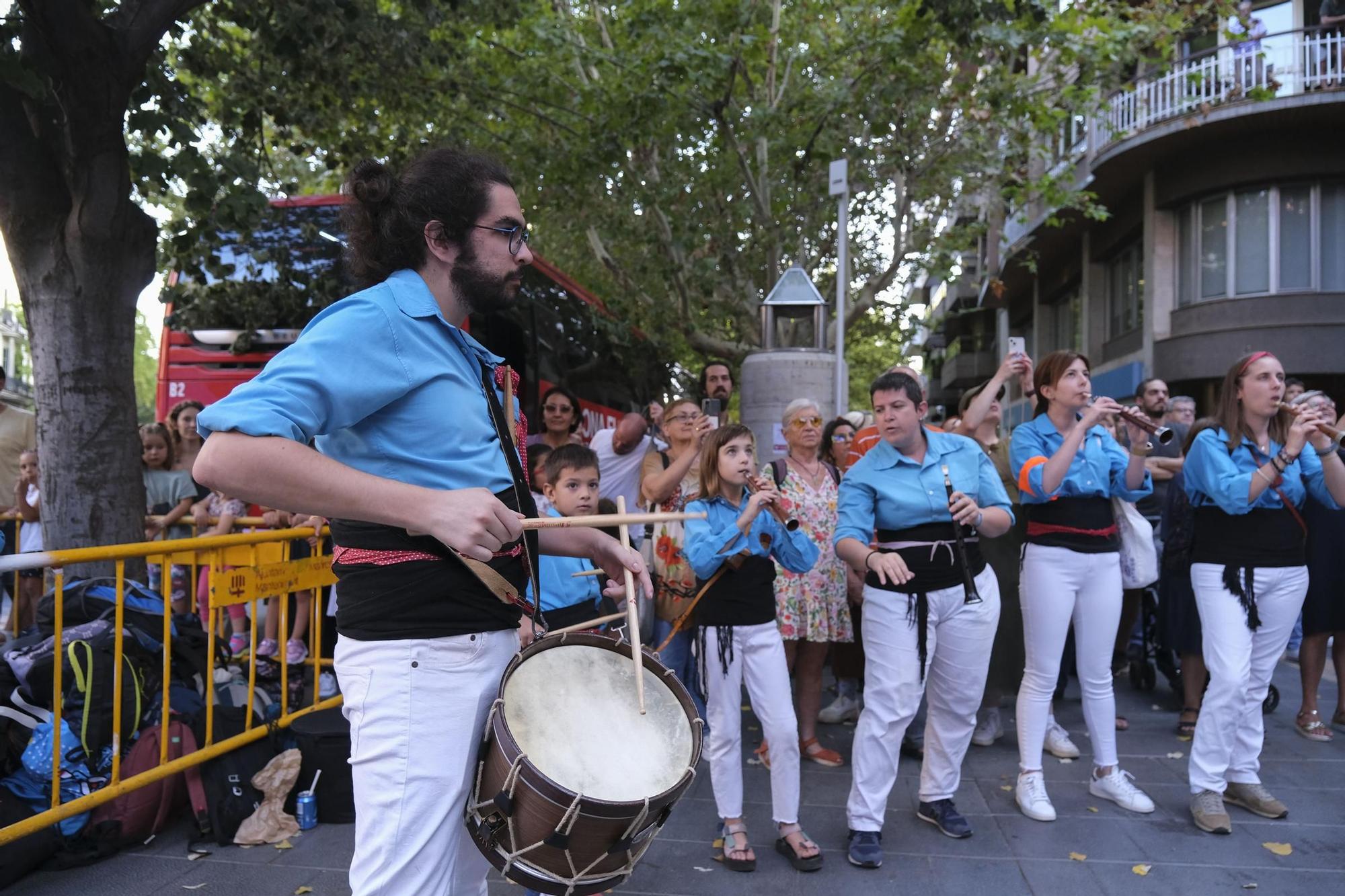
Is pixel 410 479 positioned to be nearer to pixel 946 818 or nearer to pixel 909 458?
pixel 909 458

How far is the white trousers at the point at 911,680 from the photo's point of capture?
14.8ft

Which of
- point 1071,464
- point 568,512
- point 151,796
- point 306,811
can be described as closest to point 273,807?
point 306,811

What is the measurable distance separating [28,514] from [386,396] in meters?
7.20

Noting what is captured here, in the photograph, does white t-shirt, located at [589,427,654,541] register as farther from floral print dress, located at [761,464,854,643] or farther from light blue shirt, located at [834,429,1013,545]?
light blue shirt, located at [834,429,1013,545]

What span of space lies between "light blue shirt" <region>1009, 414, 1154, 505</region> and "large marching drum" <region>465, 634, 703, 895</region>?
10.4 ft

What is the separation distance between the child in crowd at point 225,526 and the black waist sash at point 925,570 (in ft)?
14.0

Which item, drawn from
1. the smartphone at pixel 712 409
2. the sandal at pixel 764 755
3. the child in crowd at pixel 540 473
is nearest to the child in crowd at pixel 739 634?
the child in crowd at pixel 540 473

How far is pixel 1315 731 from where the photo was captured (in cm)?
629

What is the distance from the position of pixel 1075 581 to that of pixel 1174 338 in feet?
53.5

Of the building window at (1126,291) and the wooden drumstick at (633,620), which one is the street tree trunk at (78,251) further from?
the building window at (1126,291)

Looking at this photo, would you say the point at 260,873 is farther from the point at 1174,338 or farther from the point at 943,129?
the point at 1174,338

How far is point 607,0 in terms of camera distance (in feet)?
47.9

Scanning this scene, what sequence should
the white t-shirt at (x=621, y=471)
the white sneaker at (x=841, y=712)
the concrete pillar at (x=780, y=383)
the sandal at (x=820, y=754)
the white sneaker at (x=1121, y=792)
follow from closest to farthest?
1. the white sneaker at (x=1121, y=792)
2. the sandal at (x=820, y=754)
3. the white sneaker at (x=841, y=712)
4. the white t-shirt at (x=621, y=471)
5. the concrete pillar at (x=780, y=383)

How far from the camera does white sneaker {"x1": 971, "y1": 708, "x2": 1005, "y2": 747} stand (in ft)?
20.6
